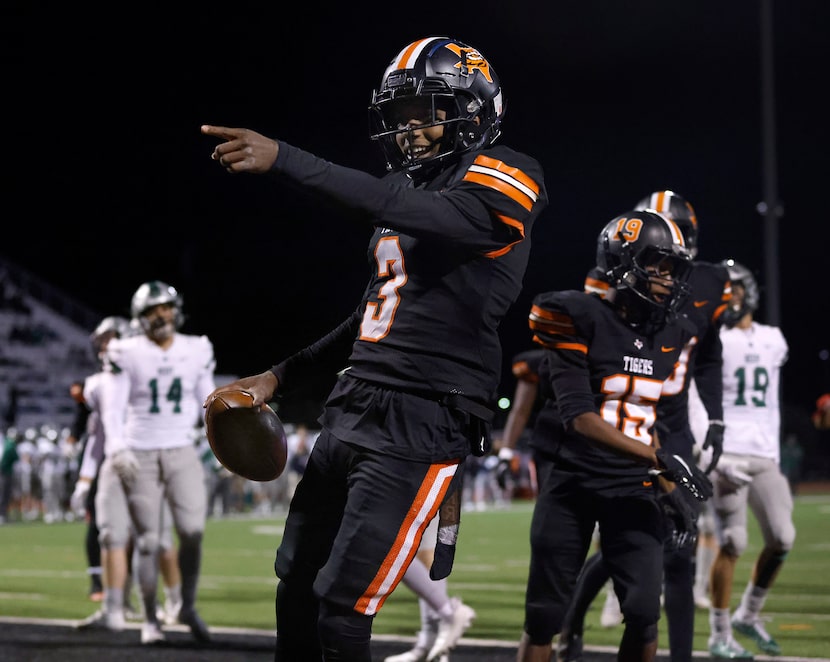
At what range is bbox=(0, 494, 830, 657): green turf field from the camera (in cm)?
846

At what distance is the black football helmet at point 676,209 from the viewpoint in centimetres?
763

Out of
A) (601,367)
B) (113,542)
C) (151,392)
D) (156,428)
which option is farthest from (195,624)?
(601,367)

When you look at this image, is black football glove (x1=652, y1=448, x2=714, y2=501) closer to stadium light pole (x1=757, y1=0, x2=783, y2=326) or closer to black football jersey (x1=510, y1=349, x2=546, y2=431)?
black football jersey (x1=510, y1=349, x2=546, y2=431)

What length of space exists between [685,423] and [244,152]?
133 inches

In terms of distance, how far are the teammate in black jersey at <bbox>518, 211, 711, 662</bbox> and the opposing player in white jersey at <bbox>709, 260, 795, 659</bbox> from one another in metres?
2.29

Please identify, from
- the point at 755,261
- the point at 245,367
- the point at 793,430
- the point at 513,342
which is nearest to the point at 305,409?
the point at 245,367

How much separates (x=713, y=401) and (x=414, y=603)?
429cm

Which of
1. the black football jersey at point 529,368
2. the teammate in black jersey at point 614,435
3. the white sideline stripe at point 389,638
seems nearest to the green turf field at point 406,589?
the white sideline stripe at point 389,638

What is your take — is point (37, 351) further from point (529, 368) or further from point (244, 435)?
point (244, 435)

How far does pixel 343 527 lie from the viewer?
3.65 meters

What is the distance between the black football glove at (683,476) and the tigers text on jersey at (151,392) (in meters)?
3.91

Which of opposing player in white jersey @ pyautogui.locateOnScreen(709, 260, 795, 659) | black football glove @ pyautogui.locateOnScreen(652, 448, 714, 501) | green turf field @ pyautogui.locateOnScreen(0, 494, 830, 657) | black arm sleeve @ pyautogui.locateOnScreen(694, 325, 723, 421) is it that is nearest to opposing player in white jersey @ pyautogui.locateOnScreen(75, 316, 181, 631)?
green turf field @ pyautogui.locateOnScreen(0, 494, 830, 657)

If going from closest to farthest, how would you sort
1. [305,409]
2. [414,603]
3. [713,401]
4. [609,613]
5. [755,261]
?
[713,401], [609,613], [414,603], [305,409], [755,261]

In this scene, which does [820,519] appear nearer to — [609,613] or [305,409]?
[609,613]
